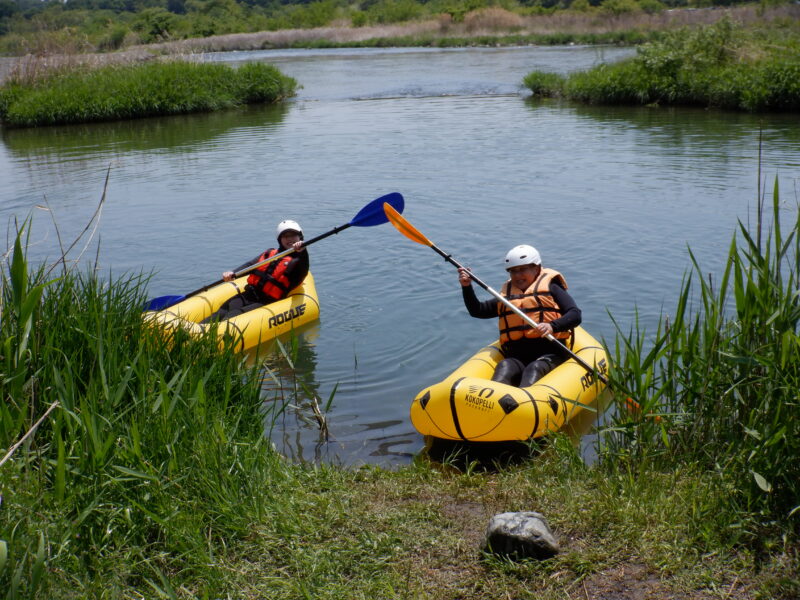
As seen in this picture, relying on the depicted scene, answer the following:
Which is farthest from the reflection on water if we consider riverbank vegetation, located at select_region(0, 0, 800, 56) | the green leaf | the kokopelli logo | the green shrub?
riverbank vegetation, located at select_region(0, 0, 800, 56)

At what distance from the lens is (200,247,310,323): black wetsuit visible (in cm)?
702

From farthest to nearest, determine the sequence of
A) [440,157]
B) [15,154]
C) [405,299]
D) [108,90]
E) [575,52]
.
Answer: [575,52], [108,90], [15,154], [440,157], [405,299]

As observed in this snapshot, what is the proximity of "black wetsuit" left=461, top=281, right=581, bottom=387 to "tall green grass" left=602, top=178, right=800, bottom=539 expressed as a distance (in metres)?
1.22

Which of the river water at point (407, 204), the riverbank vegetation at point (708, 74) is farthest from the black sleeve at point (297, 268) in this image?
the riverbank vegetation at point (708, 74)

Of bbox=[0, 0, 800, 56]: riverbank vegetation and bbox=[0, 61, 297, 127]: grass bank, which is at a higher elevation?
bbox=[0, 0, 800, 56]: riverbank vegetation

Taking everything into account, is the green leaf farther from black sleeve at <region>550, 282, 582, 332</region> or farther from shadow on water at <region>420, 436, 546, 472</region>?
black sleeve at <region>550, 282, 582, 332</region>

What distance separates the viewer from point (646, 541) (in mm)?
3070

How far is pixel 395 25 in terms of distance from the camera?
47.9 metres

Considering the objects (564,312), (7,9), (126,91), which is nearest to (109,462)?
(564,312)

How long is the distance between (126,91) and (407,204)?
453 inches

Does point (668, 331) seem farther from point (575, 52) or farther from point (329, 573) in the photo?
point (575, 52)

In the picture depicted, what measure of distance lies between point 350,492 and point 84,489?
1.12m

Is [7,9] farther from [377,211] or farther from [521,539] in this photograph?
[521,539]

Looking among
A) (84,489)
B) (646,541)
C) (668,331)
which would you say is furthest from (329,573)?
(668,331)
